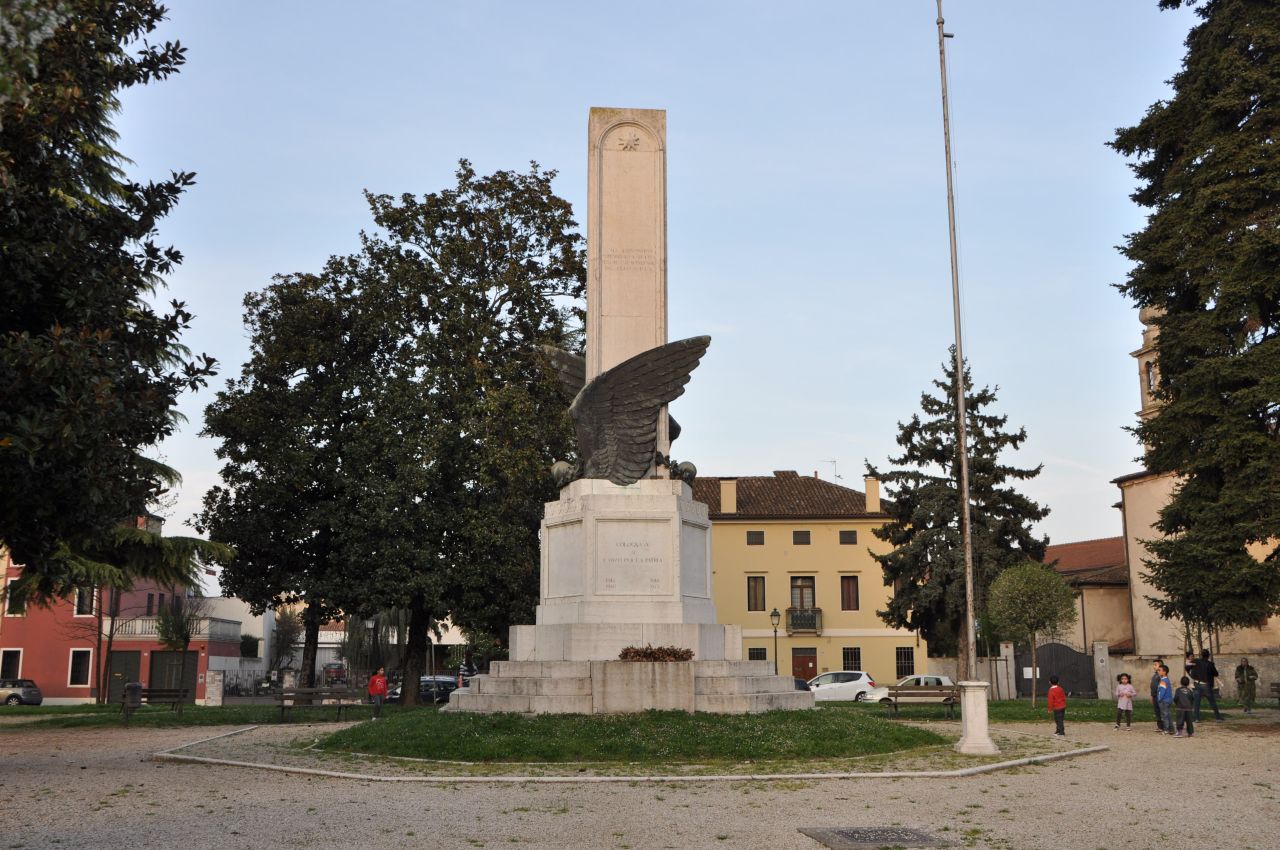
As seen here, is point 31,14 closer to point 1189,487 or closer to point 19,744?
point 19,744

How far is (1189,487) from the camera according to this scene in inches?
924

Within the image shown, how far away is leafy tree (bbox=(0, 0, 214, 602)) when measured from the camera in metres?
8.20

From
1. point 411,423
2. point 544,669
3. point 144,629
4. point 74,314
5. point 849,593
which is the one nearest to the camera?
point 74,314

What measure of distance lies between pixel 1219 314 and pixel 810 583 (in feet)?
117

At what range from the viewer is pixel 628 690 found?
1530 centimetres

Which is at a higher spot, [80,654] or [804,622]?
[804,622]

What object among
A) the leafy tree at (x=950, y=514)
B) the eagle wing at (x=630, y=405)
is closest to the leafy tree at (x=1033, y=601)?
the leafy tree at (x=950, y=514)

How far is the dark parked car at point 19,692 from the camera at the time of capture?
46.7 metres

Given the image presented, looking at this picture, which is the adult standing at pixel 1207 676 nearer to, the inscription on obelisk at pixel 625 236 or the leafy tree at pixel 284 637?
the inscription on obelisk at pixel 625 236

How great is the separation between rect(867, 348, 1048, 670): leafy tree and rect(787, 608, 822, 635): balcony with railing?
41.8 ft

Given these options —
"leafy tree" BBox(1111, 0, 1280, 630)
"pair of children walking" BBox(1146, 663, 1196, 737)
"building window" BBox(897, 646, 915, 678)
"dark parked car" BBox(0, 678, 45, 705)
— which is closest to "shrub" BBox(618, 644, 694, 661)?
"pair of children walking" BBox(1146, 663, 1196, 737)

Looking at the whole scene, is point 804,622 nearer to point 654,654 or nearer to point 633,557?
point 633,557

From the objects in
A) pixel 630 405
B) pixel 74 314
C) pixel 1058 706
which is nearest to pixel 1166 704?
pixel 1058 706

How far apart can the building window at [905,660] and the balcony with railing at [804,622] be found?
407cm
